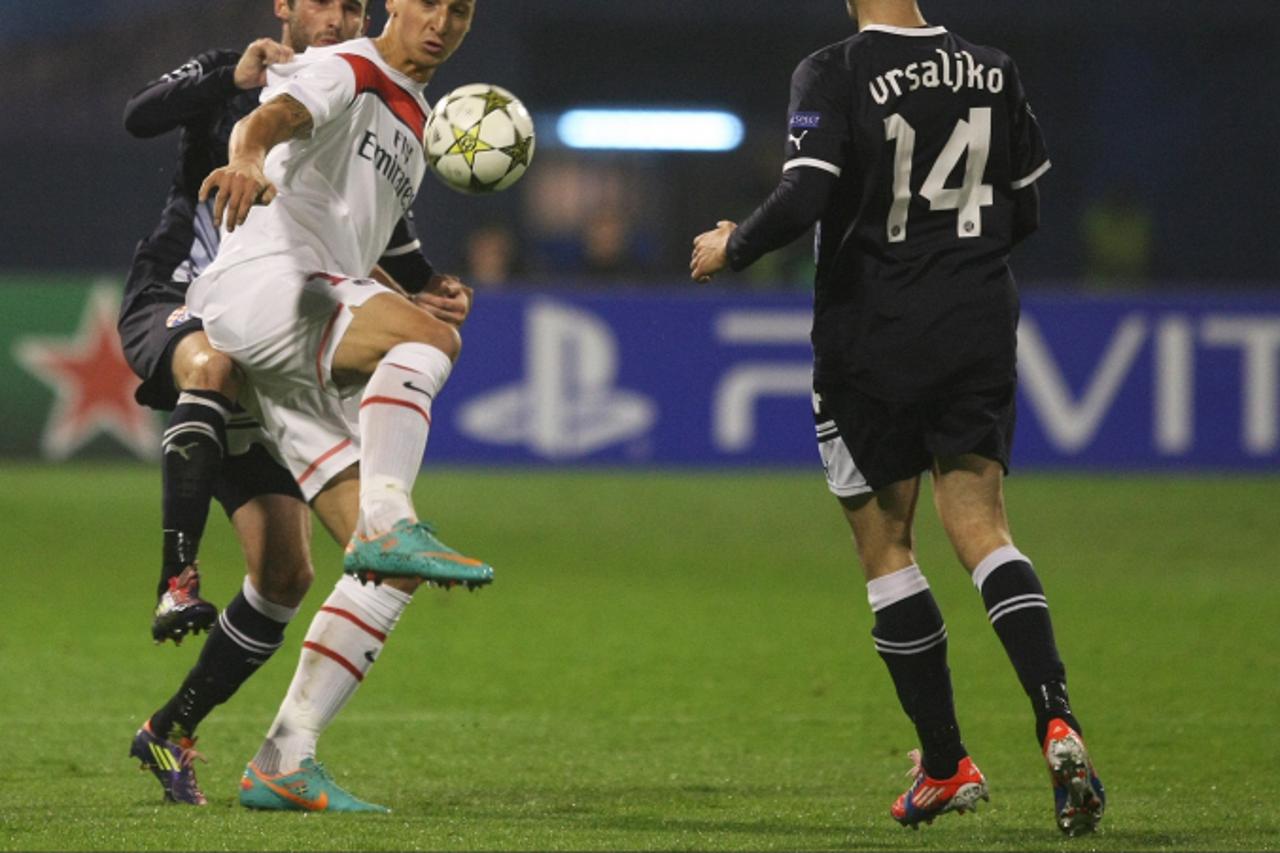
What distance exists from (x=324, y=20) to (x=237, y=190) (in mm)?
1340

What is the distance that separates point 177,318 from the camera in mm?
5574

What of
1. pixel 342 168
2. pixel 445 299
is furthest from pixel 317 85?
pixel 445 299

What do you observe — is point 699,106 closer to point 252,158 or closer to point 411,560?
point 252,158

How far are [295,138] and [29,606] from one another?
5227 mm

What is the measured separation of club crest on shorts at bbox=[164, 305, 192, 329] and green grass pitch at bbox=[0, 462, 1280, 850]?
128cm

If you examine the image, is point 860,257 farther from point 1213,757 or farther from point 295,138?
point 1213,757

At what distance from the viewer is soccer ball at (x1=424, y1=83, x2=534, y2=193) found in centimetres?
536

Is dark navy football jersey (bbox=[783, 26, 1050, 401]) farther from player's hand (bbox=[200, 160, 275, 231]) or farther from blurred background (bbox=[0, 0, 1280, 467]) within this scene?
blurred background (bbox=[0, 0, 1280, 467])

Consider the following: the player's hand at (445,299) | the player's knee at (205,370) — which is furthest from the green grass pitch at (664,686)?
the player's hand at (445,299)

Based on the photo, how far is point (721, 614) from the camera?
32.1 feet

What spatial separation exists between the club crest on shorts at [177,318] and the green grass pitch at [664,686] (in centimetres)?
128

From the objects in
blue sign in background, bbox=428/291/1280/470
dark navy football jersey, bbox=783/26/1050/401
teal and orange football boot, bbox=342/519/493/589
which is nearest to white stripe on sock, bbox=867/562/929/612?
dark navy football jersey, bbox=783/26/1050/401

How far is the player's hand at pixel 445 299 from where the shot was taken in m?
5.79

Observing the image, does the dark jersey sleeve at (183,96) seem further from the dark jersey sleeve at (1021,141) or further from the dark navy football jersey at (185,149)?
the dark jersey sleeve at (1021,141)
